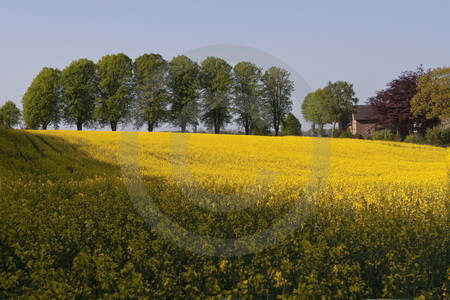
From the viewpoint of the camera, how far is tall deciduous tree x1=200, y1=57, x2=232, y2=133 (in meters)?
45.5

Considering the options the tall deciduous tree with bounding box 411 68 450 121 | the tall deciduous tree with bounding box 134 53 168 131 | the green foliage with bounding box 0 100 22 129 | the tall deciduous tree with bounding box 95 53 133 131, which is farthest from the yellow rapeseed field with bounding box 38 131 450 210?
the green foliage with bounding box 0 100 22 129

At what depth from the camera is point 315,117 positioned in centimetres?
9050

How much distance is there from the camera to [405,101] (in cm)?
6144

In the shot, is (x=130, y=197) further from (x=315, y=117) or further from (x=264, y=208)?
(x=315, y=117)

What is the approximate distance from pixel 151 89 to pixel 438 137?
123 feet

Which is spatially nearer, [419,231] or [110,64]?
[419,231]

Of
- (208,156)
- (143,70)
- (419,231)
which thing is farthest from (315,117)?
(419,231)

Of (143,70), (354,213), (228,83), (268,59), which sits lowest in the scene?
(354,213)

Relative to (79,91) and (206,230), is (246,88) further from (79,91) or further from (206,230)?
(206,230)

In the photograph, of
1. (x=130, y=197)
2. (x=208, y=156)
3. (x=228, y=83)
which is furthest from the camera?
(x=228, y=83)

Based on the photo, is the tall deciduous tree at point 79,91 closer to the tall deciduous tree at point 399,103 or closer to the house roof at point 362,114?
Result: the tall deciduous tree at point 399,103

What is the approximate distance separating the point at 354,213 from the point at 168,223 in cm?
455

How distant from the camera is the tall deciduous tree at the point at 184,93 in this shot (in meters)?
51.1

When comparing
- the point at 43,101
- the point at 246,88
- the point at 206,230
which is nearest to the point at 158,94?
the point at 246,88
